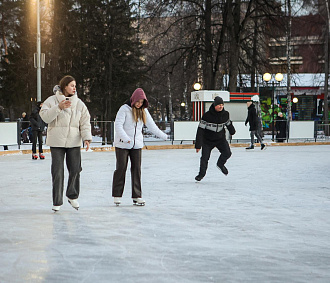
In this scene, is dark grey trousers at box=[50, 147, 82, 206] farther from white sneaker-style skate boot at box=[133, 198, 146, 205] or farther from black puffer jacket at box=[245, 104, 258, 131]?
black puffer jacket at box=[245, 104, 258, 131]

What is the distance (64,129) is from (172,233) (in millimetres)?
2018

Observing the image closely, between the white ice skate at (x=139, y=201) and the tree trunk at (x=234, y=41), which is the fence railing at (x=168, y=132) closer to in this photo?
the tree trunk at (x=234, y=41)

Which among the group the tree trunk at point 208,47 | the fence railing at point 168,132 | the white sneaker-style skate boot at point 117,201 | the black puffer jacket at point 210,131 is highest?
the tree trunk at point 208,47

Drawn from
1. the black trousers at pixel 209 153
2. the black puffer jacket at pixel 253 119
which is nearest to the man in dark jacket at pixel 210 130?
the black trousers at pixel 209 153

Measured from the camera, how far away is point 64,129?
722 centimetres

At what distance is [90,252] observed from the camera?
205 inches

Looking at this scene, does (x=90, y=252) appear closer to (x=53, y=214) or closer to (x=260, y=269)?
(x=260, y=269)

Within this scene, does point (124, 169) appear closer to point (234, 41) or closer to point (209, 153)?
point (209, 153)

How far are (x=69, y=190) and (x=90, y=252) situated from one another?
8.01 ft

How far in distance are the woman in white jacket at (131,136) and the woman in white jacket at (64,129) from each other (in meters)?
0.58

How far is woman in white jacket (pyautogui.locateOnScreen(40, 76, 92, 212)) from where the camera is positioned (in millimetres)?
7188

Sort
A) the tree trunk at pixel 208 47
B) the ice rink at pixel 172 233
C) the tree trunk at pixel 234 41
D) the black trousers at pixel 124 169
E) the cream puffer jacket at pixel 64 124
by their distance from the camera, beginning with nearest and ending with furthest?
the ice rink at pixel 172 233
the cream puffer jacket at pixel 64 124
the black trousers at pixel 124 169
the tree trunk at pixel 234 41
the tree trunk at pixel 208 47

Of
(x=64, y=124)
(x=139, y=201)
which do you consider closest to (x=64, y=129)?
(x=64, y=124)

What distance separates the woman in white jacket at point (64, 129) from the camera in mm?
7188
